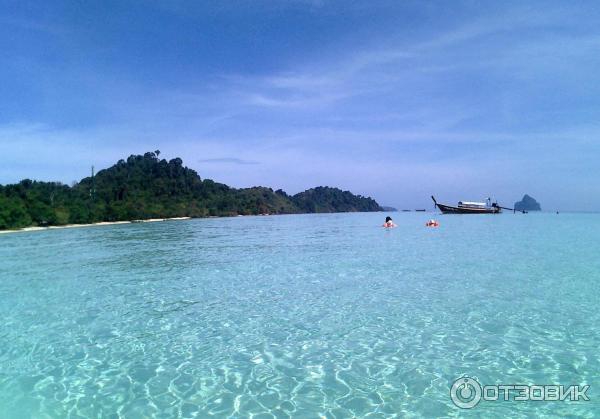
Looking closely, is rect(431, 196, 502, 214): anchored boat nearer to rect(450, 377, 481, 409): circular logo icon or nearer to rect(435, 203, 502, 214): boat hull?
rect(435, 203, 502, 214): boat hull

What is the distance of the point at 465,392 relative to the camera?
24.2ft

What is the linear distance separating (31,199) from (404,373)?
3819 inches

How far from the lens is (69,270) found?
76.0 feet

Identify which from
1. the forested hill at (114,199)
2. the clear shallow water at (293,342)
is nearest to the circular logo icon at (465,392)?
the clear shallow water at (293,342)

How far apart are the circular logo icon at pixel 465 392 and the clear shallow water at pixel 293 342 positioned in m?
0.16

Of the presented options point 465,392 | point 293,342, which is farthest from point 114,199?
point 465,392

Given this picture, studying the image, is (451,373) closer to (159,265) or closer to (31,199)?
(159,265)

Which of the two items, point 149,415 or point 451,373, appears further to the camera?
point 451,373

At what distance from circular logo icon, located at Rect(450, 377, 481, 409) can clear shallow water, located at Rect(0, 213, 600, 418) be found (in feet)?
0.52

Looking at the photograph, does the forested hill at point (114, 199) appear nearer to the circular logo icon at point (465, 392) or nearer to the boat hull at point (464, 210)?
the circular logo icon at point (465, 392)

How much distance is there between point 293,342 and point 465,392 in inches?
167

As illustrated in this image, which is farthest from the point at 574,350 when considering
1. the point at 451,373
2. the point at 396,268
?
the point at 396,268

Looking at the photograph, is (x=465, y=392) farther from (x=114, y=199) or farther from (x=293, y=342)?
(x=114, y=199)

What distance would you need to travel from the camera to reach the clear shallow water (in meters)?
7.07
